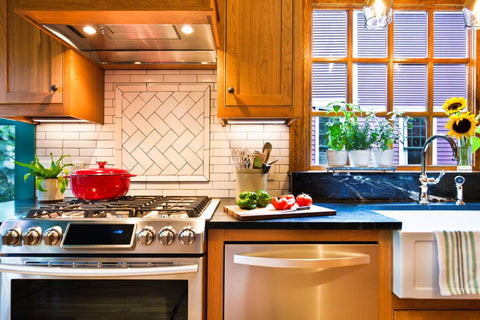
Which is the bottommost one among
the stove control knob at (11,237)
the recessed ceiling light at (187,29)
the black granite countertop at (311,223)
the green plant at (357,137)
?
the stove control knob at (11,237)

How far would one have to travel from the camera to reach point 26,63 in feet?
5.87

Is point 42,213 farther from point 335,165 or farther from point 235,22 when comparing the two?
point 335,165

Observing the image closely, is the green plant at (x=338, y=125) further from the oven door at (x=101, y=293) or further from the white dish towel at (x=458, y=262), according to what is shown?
the oven door at (x=101, y=293)

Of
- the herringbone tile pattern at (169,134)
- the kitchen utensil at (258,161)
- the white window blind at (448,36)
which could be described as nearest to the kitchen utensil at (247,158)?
the kitchen utensil at (258,161)

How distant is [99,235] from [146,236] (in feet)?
0.68

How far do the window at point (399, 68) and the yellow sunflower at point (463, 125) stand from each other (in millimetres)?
312

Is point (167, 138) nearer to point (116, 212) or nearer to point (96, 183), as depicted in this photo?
point (96, 183)

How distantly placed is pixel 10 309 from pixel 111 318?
44 centimetres

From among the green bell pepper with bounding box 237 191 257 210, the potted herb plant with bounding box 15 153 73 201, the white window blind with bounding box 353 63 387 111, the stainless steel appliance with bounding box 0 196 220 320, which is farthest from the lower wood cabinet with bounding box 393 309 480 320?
the potted herb plant with bounding box 15 153 73 201

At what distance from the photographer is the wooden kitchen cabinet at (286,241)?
139 centimetres

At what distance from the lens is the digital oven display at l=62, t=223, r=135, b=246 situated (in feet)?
4.31

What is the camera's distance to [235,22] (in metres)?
1.75

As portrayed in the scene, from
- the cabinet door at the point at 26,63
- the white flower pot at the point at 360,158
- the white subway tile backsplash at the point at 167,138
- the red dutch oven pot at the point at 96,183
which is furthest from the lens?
the white subway tile backsplash at the point at 167,138

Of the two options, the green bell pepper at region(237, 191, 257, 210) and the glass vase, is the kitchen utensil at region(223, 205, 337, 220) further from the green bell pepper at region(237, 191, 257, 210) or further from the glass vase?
the glass vase
